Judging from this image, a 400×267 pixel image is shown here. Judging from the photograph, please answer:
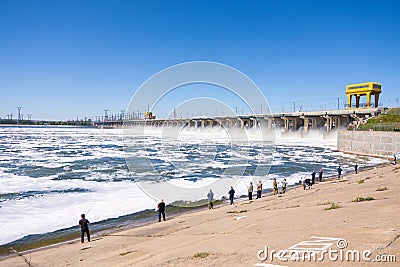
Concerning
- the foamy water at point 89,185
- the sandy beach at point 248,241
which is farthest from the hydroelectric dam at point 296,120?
the sandy beach at point 248,241

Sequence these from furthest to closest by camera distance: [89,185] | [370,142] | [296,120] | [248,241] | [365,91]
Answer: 1. [296,120]
2. [365,91]
3. [370,142]
4. [89,185]
5. [248,241]

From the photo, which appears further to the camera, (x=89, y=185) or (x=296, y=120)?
(x=296, y=120)

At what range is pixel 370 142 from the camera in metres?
42.7

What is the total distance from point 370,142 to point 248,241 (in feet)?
135

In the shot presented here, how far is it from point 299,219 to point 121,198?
12191 mm

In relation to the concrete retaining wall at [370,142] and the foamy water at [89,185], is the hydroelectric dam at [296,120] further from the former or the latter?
the foamy water at [89,185]

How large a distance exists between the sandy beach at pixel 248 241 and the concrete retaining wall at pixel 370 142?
30.8 meters

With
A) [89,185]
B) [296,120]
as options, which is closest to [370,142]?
[89,185]

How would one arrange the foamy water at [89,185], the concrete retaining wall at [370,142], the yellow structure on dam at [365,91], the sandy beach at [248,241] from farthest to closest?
the yellow structure on dam at [365,91] → the concrete retaining wall at [370,142] → the foamy water at [89,185] → the sandy beach at [248,241]

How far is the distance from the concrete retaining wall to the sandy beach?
101ft

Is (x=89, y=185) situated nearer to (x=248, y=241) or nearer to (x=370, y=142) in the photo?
(x=248, y=241)

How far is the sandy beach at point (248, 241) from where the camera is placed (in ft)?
20.7

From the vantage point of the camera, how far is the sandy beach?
630 centimetres

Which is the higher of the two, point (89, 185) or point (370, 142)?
point (370, 142)
